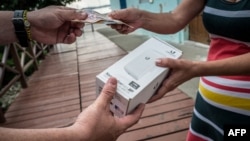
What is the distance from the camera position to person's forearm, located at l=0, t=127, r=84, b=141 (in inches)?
31.2

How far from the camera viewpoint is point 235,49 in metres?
1.13

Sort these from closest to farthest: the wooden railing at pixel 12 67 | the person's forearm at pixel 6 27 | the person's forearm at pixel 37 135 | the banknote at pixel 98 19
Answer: the person's forearm at pixel 37 135
the banknote at pixel 98 19
the person's forearm at pixel 6 27
the wooden railing at pixel 12 67

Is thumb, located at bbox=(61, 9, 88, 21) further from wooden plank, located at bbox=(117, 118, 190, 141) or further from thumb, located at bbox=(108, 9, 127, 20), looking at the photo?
wooden plank, located at bbox=(117, 118, 190, 141)

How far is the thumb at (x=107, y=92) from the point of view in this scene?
1042mm

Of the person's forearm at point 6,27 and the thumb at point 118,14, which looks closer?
the thumb at point 118,14

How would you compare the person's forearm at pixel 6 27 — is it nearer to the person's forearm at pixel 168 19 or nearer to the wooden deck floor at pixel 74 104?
the person's forearm at pixel 168 19

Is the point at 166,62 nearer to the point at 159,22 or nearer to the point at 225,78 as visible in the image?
the point at 225,78

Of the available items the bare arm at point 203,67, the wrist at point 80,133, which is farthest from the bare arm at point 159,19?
the wrist at point 80,133

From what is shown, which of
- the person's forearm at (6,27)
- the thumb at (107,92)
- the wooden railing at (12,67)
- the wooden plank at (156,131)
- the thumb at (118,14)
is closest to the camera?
the thumb at (107,92)

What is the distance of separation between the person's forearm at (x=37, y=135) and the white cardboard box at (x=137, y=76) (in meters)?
0.25

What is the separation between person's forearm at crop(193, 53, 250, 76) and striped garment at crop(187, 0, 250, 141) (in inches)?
2.3

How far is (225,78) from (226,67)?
0.31ft

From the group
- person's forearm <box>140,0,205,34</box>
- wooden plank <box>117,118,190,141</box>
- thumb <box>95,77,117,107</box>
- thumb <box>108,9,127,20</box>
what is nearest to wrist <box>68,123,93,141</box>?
thumb <box>95,77,117,107</box>

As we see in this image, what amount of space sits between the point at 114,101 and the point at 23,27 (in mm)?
737
